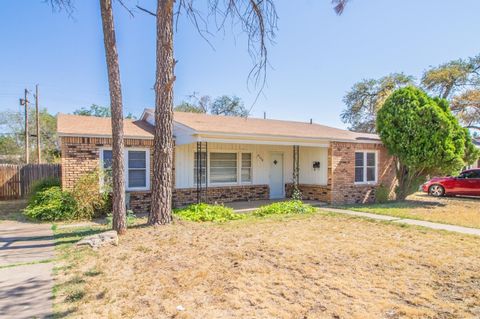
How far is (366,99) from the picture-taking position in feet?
117

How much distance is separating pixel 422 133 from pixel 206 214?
9210mm

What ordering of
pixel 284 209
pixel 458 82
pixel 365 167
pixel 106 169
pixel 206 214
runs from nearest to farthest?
pixel 206 214 → pixel 106 169 → pixel 284 209 → pixel 365 167 → pixel 458 82

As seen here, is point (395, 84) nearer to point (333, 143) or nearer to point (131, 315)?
point (333, 143)

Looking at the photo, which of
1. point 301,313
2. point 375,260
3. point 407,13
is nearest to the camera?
point 301,313

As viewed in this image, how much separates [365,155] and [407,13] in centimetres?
598

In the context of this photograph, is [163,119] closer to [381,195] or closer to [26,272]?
[26,272]

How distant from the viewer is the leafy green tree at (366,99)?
32.8 meters

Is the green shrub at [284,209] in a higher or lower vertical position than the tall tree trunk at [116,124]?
lower

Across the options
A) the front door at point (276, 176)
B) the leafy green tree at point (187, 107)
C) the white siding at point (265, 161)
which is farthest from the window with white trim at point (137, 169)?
the leafy green tree at point (187, 107)

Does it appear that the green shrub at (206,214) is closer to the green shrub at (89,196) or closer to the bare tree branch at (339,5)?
the green shrub at (89,196)

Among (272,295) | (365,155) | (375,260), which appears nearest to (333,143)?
(365,155)

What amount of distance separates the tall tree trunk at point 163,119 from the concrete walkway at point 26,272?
7.99 ft

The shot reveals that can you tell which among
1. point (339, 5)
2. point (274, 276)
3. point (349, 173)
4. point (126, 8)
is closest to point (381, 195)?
point (349, 173)

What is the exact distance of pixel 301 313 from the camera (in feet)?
11.3
